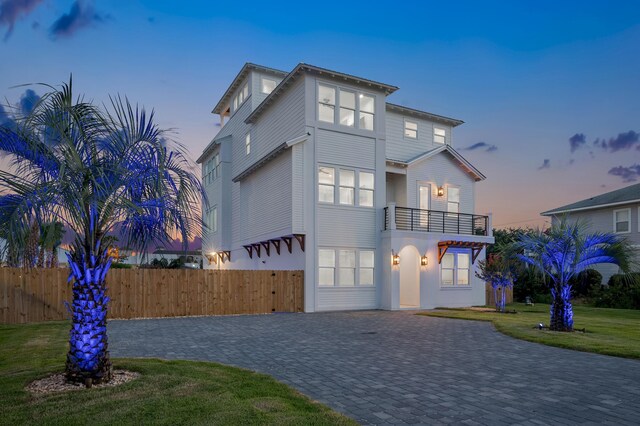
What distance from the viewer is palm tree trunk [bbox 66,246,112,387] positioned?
6.21 metres

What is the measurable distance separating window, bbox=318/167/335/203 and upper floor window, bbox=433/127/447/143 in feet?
27.4

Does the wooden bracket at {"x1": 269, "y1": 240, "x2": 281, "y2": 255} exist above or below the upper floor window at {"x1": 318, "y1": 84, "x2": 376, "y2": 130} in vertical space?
below

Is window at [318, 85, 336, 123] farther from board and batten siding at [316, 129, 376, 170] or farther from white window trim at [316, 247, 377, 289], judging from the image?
white window trim at [316, 247, 377, 289]

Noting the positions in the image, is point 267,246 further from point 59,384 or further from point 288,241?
point 59,384

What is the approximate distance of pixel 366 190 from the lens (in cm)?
2166

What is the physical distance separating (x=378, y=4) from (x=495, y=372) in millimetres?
19440

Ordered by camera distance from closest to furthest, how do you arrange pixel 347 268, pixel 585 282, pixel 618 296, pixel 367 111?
pixel 347 268 < pixel 367 111 < pixel 618 296 < pixel 585 282

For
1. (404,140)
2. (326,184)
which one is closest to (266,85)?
(404,140)

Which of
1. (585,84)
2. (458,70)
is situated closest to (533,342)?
(458,70)

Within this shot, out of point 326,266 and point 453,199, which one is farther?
point 453,199

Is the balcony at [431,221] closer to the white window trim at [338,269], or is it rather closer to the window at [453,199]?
the window at [453,199]

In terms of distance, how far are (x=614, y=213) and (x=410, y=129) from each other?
723 inches

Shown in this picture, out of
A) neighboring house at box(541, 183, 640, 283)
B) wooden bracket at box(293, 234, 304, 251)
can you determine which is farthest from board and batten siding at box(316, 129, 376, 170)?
neighboring house at box(541, 183, 640, 283)

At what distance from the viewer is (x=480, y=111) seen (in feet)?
104
